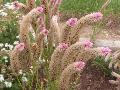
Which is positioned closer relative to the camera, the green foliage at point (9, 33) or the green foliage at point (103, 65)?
the green foliage at point (9, 33)

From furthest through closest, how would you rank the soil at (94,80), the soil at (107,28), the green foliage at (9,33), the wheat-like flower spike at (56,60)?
the soil at (107,28)
the soil at (94,80)
the green foliage at (9,33)
the wheat-like flower spike at (56,60)

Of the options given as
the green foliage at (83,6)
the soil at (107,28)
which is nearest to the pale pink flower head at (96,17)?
the soil at (107,28)

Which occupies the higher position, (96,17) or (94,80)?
(96,17)

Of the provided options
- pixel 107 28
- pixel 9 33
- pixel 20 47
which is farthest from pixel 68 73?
pixel 107 28

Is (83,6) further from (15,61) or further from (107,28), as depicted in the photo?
(15,61)

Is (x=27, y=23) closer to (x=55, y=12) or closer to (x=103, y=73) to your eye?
(x=55, y=12)

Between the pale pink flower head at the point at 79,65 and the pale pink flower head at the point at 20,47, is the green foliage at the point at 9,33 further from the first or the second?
the pale pink flower head at the point at 79,65

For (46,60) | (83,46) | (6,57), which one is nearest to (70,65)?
(83,46)

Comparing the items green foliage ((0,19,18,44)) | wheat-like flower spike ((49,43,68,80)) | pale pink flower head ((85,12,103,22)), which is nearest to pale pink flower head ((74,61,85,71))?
wheat-like flower spike ((49,43,68,80))
